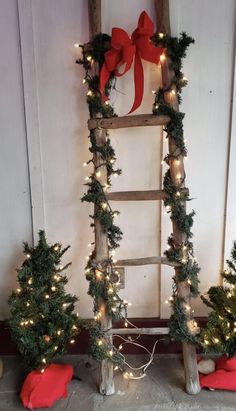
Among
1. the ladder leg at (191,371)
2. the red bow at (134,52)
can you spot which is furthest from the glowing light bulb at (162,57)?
the ladder leg at (191,371)

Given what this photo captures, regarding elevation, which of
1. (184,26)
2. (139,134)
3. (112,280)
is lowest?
(112,280)

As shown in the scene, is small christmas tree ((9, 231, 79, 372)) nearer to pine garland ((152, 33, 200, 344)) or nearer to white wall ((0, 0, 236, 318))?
white wall ((0, 0, 236, 318))

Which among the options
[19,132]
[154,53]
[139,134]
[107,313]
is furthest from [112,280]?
[154,53]

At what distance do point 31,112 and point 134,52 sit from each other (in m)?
0.57

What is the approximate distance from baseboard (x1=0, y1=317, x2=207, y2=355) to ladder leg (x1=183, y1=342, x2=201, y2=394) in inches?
10.0

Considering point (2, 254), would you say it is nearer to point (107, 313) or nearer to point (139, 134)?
point (107, 313)

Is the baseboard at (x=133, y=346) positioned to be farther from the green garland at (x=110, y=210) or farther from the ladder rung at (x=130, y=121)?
the ladder rung at (x=130, y=121)

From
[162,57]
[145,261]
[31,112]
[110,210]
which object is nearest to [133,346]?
[145,261]

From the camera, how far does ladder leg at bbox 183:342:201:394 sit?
1.72 metres

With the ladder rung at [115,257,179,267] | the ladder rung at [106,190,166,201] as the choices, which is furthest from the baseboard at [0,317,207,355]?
the ladder rung at [106,190,166,201]

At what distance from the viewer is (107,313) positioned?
1.69 metres

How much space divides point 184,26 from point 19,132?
3.02ft

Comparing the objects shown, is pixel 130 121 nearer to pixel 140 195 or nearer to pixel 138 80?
pixel 138 80

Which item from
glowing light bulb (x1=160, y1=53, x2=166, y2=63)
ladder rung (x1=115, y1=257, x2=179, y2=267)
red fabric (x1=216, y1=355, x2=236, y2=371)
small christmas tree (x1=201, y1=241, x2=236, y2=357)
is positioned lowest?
red fabric (x1=216, y1=355, x2=236, y2=371)
